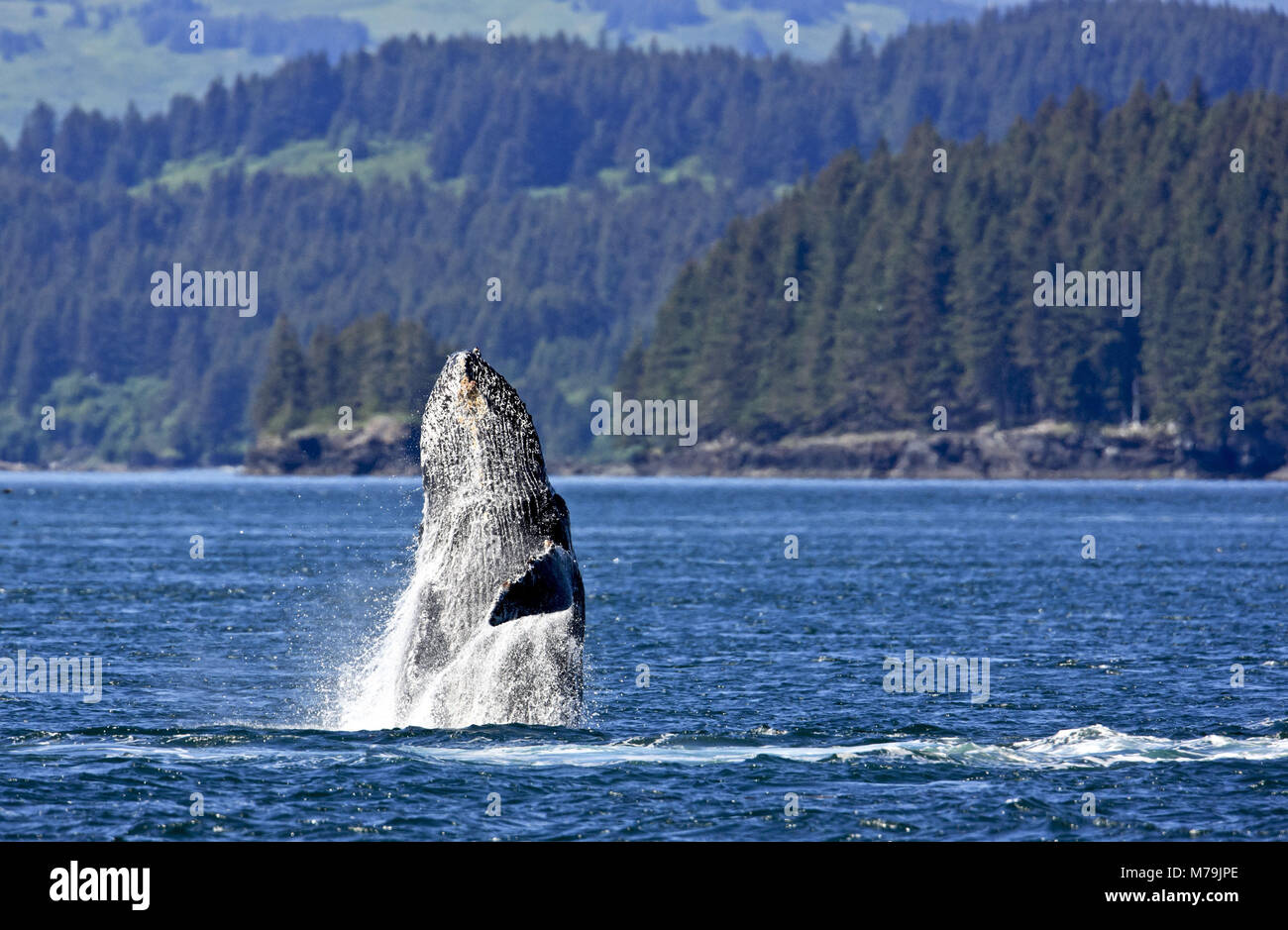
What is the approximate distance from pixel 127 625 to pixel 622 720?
21213 mm

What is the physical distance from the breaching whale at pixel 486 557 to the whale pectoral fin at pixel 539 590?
2 centimetres

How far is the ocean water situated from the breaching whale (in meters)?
1.23

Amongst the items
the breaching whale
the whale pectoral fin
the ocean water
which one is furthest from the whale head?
the ocean water

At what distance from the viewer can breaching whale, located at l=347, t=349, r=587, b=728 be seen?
23.0 meters

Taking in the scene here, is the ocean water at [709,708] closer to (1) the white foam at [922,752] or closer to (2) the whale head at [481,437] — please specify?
(1) the white foam at [922,752]

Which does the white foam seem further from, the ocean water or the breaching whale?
the breaching whale

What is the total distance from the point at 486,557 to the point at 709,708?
926cm

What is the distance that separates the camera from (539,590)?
22.5 metres

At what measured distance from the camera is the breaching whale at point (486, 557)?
22984mm

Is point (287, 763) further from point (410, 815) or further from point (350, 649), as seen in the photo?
point (350, 649)

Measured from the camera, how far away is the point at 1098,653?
4103 centimetres

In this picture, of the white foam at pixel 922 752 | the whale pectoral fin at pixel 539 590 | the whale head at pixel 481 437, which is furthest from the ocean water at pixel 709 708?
the whale head at pixel 481 437

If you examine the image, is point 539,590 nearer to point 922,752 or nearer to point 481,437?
point 481,437
